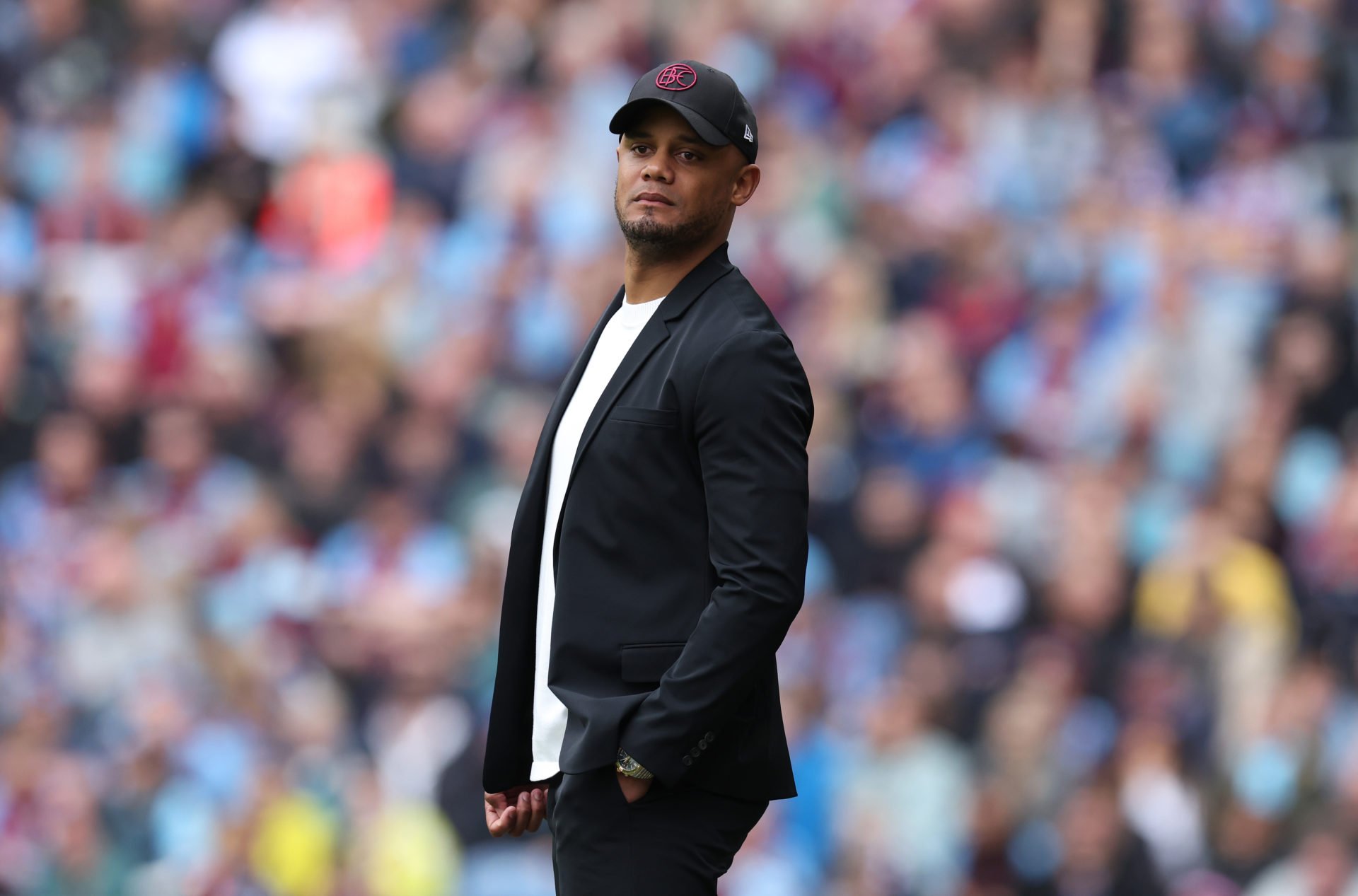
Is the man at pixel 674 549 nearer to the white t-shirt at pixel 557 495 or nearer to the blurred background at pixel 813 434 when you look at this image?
the white t-shirt at pixel 557 495

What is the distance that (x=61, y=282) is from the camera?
9406 mm

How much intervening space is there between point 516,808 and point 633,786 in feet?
1.22

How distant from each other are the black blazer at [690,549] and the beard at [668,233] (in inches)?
2.3

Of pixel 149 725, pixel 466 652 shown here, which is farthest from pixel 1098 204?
pixel 149 725

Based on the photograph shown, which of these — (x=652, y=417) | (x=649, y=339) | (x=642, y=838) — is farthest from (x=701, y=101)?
(x=642, y=838)

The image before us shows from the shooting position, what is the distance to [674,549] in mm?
2723

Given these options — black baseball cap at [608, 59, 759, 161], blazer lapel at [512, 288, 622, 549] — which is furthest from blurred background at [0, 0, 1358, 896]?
black baseball cap at [608, 59, 759, 161]

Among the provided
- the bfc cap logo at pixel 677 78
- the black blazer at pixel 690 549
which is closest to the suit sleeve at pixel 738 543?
the black blazer at pixel 690 549

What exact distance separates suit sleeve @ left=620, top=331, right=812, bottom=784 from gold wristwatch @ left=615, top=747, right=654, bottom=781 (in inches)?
0.8

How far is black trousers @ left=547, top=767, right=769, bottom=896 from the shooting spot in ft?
8.76

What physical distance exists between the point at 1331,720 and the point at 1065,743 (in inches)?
37.4

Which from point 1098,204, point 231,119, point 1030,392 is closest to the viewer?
point 1030,392

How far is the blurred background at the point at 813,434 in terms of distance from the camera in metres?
6.86

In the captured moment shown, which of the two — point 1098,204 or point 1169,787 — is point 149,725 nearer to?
point 1169,787
